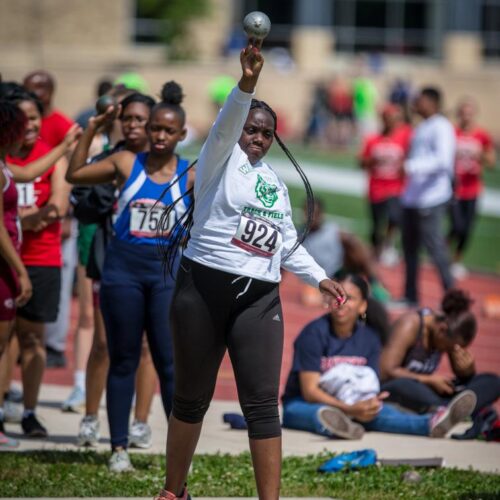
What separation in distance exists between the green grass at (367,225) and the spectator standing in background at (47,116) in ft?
29.1

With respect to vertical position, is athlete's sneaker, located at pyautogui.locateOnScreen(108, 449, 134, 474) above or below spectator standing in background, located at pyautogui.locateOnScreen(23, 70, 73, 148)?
below

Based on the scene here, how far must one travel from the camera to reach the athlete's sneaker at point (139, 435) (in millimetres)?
7359

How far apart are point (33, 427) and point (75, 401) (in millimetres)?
830

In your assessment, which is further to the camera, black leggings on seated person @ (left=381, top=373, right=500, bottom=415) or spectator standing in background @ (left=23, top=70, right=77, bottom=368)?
spectator standing in background @ (left=23, top=70, right=77, bottom=368)

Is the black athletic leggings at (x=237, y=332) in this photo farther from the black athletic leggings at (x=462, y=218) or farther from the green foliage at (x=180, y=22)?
the green foliage at (x=180, y=22)

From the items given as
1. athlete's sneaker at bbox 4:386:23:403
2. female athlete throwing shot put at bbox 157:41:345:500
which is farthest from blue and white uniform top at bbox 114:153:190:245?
athlete's sneaker at bbox 4:386:23:403

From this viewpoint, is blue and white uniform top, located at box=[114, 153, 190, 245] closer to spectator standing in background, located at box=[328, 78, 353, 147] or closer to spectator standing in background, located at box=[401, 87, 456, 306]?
spectator standing in background, located at box=[401, 87, 456, 306]

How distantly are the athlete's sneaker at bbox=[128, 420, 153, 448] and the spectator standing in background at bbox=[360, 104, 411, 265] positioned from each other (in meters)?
8.04

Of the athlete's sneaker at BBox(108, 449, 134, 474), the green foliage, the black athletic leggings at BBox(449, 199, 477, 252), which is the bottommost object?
the athlete's sneaker at BBox(108, 449, 134, 474)

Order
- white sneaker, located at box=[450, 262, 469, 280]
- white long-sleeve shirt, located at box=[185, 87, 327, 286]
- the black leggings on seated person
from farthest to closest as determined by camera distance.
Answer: white sneaker, located at box=[450, 262, 469, 280] < the black leggings on seated person < white long-sleeve shirt, located at box=[185, 87, 327, 286]

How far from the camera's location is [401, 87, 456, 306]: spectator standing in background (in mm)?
13133

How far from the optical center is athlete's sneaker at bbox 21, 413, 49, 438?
7.56 m

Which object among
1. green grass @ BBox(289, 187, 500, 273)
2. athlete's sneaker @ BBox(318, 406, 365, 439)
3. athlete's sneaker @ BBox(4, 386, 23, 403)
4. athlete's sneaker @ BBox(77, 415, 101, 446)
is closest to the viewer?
athlete's sneaker @ BBox(77, 415, 101, 446)

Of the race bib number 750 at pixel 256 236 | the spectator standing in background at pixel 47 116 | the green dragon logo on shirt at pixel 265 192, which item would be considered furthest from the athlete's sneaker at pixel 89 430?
the spectator standing in background at pixel 47 116
